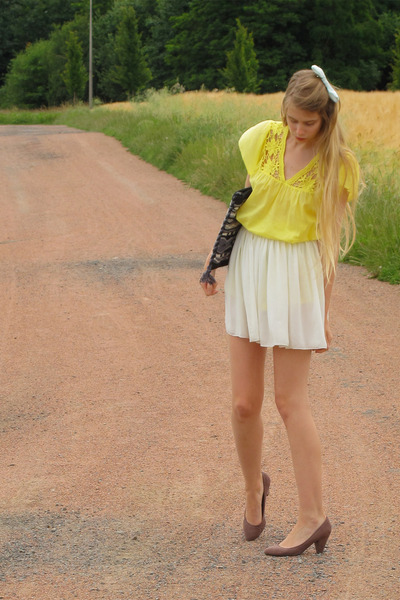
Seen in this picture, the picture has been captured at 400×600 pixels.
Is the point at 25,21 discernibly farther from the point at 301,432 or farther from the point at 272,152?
the point at 301,432

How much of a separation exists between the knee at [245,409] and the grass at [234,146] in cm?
524

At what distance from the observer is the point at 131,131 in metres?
23.5

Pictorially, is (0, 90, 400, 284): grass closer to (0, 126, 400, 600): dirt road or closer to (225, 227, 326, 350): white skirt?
(0, 126, 400, 600): dirt road

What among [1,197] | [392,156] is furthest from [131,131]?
[392,156]

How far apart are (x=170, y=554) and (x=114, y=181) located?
12918 mm

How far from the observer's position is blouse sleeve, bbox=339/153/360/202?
3114 millimetres

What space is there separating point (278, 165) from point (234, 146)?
38.5 feet

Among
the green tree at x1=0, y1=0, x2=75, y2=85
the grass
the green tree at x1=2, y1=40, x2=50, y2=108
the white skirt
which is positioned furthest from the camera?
the green tree at x1=0, y1=0, x2=75, y2=85

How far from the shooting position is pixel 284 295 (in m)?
3.14

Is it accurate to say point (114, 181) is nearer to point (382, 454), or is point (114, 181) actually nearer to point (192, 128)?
point (192, 128)

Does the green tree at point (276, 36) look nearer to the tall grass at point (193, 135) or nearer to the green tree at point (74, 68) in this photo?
the green tree at point (74, 68)

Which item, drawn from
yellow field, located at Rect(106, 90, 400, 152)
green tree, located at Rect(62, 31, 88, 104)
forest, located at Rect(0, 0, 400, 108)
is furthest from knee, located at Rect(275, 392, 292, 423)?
green tree, located at Rect(62, 31, 88, 104)

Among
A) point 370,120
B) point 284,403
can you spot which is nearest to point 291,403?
point 284,403

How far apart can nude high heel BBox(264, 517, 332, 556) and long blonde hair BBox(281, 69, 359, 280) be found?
3.30 ft
